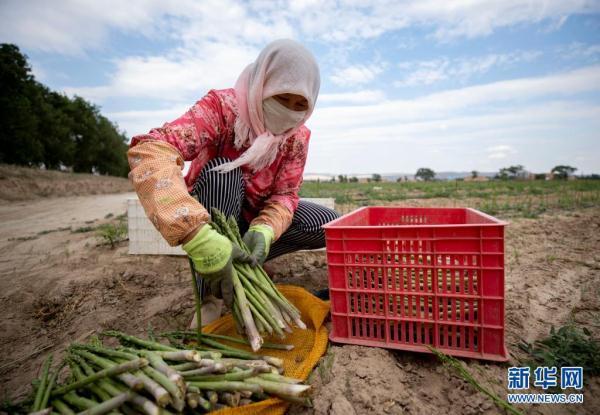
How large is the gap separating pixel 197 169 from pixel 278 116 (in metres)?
0.65

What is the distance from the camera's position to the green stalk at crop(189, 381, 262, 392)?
1329mm

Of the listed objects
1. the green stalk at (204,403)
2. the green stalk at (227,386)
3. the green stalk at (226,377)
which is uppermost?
the green stalk at (226,377)

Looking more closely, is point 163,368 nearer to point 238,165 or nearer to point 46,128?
point 238,165

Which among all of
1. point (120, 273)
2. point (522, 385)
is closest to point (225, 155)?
point (120, 273)

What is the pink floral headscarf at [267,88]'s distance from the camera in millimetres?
2104

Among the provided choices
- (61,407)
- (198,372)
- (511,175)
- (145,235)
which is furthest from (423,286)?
(511,175)

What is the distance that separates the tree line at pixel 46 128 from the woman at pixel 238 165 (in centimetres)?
2478

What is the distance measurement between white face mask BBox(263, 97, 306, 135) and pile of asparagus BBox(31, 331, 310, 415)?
4.78 ft

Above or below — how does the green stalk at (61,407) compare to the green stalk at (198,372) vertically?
below

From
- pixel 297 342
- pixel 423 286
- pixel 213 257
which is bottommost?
pixel 297 342

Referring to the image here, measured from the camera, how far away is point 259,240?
2.16 m

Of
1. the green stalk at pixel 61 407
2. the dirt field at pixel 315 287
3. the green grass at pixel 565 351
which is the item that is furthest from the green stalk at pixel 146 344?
the green grass at pixel 565 351

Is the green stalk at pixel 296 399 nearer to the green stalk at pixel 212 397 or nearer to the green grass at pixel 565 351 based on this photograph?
the green stalk at pixel 212 397

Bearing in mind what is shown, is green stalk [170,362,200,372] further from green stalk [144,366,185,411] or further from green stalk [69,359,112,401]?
green stalk [69,359,112,401]
